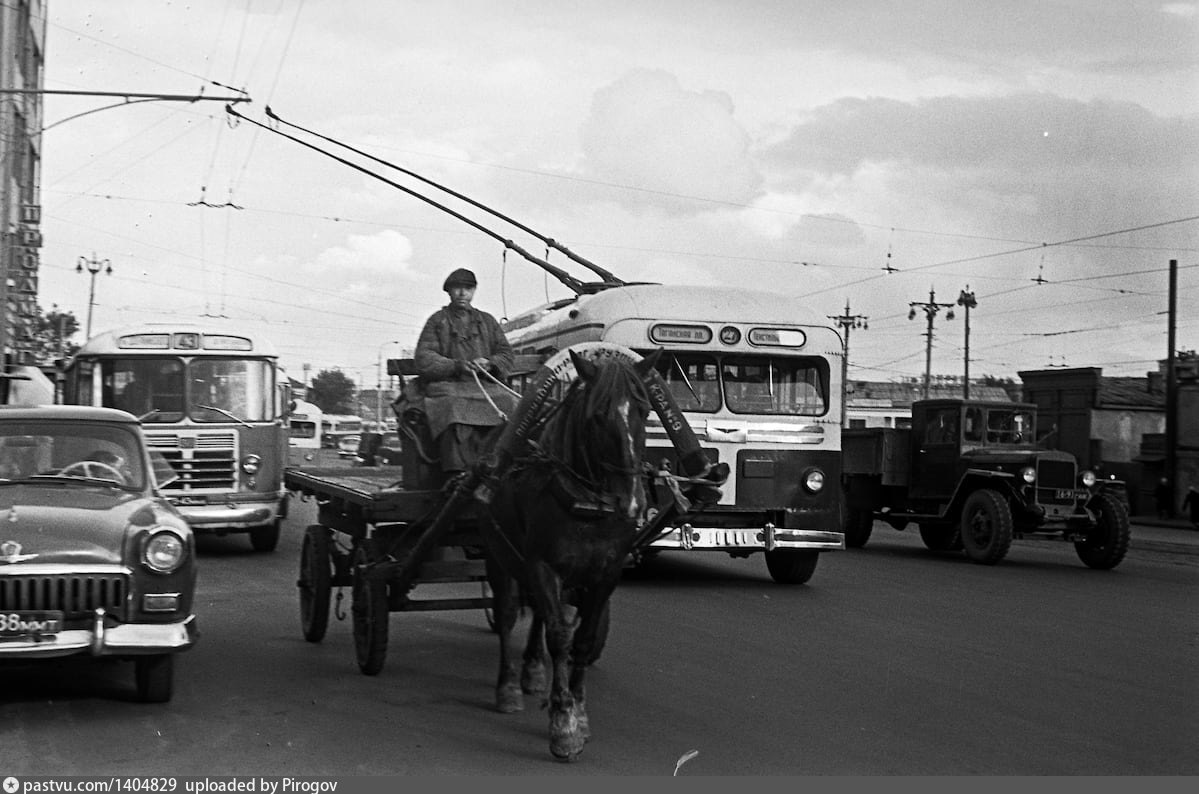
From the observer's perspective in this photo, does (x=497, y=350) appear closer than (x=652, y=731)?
No

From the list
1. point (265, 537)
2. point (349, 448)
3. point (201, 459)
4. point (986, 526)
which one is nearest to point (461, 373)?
point (201, 459)

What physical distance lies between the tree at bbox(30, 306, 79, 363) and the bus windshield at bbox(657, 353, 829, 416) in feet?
132

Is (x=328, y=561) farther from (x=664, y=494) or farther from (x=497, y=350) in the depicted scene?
(x=664, y=494)

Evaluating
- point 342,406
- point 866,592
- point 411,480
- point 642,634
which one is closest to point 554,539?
point 411,480

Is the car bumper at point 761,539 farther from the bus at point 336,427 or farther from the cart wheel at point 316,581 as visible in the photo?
the bus at point 336,427

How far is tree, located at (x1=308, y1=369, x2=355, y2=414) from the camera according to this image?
106 m

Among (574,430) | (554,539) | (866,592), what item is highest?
(574,430)

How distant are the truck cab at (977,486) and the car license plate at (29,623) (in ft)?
45.7

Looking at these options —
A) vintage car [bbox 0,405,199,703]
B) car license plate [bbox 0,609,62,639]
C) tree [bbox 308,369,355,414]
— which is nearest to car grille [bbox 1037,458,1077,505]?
vintage car [bbox 0,405,199,703]

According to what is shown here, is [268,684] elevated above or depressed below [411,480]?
below

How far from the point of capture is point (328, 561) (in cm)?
977

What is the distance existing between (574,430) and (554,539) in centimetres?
54

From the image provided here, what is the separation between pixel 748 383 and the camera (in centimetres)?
1466

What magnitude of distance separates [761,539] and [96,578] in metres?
8.47
